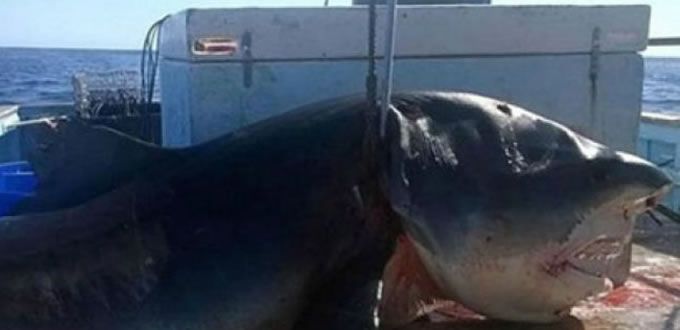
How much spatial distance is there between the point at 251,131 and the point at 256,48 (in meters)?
1.11

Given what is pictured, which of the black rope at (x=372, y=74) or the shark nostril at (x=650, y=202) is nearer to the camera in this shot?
the black rope at (x=372, y=74)

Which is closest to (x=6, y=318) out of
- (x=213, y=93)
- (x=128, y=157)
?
(x=128, y=157)

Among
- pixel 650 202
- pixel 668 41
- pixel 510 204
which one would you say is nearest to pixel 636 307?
pixel 650 202

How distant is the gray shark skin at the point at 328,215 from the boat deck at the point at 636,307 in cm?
20

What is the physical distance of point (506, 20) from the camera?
13.6 ft

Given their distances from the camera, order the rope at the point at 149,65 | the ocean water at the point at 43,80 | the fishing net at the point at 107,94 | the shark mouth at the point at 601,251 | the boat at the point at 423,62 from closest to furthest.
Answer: the shark mouth at the point at 601,251 → the boat at the point at 423,62 → the rope at the point at 149,65 → the fishing net at the point at 107,94 → the ocean water at the point at 43,80

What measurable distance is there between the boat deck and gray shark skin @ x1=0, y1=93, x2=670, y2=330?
0.20m

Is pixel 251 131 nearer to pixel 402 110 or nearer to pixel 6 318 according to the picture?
pixel 402 110

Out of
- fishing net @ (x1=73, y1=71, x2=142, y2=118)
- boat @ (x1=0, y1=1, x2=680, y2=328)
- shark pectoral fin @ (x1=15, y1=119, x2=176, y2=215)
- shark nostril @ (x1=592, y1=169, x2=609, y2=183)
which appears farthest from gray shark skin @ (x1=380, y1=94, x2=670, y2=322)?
fishing net @ (x1=73, y1=71, x2=142, y2=118)

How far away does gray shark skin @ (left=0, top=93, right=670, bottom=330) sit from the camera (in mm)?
2410

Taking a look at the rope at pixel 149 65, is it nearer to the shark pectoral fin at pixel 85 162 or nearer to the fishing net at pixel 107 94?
the fishing net at pixel 107 94

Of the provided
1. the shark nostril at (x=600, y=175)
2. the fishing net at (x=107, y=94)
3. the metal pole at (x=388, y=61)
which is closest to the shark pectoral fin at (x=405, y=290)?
the metal pole at (x=388, y=61)

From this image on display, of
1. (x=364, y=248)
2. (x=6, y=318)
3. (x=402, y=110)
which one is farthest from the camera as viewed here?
(x=402, y=110)

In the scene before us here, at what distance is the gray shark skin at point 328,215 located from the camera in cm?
241
